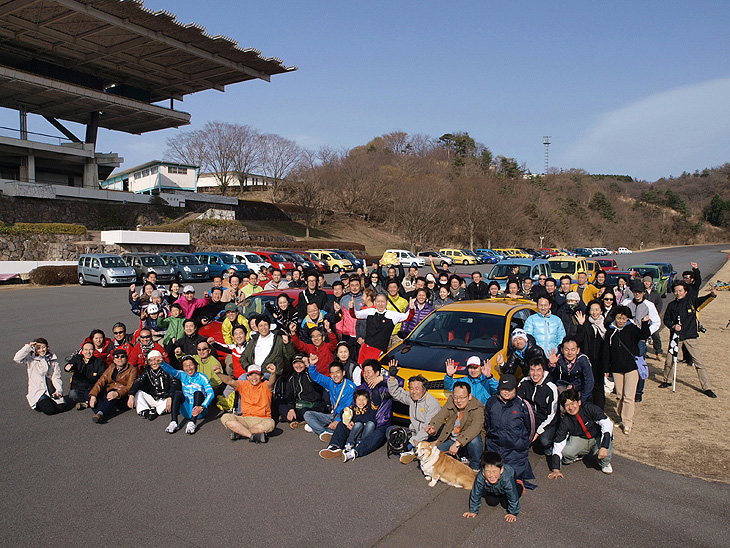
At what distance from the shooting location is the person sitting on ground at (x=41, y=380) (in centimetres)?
729

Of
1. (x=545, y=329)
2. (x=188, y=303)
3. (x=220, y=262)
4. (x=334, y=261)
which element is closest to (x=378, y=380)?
(x=545, y=329)

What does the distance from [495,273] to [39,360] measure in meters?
14.9

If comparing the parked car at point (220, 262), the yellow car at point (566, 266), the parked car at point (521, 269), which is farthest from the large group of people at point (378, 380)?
the parked car at point (220, 262)

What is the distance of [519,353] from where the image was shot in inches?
275

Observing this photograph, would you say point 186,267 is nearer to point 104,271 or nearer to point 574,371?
point 104,271

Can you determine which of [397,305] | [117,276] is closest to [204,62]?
[117,276]

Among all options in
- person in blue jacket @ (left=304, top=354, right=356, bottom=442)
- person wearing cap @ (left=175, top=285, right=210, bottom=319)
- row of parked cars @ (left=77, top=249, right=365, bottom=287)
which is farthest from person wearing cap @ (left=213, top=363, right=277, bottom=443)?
row of parked cars @ (left=77, top=249, right=365, bottom=287)

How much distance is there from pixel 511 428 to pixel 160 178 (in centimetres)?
5365

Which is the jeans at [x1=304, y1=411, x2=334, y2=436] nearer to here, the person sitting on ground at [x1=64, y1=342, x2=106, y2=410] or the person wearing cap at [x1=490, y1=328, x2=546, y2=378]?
the person wearing cap at [x1=490, y1=328, x2=546, y2=378]

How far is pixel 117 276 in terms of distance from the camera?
25750 mm

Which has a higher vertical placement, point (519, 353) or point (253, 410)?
point (519, 353)

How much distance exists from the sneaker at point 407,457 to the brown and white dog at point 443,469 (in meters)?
0.42

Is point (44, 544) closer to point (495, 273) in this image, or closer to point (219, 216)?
point (495, 273)

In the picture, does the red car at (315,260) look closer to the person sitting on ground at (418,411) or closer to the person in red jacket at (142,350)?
the person in red jacket at (142,350)
